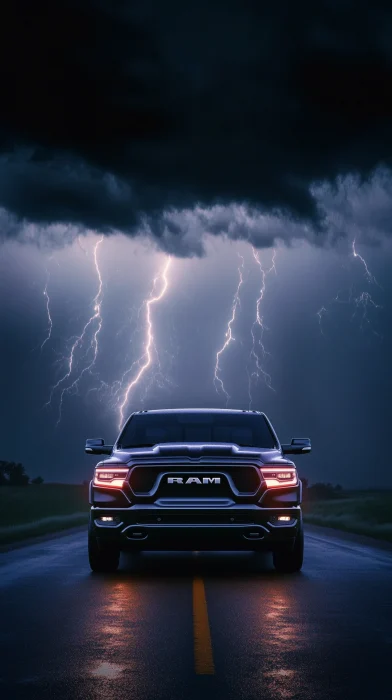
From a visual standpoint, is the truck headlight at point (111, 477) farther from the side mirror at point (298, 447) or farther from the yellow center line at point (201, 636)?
the side mirror at point (298, 447)

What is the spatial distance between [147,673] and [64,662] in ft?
2.04

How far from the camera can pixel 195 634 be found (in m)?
7.00

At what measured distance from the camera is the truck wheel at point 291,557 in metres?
10.8

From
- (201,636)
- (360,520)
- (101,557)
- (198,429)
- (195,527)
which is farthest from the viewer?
(360,520)

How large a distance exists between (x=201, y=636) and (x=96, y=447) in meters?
4.80

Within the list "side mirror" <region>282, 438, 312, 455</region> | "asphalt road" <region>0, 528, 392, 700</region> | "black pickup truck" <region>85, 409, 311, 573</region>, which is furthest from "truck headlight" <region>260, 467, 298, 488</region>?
"asphalt road" <region>0, 528, 392, 700</region>

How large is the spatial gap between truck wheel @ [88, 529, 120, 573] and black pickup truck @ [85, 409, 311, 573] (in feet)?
0.09

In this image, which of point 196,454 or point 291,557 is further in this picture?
point 291,557

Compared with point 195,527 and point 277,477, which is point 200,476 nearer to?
point 195,527

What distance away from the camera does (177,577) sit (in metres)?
10.9

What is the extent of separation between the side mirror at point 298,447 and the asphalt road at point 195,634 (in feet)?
4.78

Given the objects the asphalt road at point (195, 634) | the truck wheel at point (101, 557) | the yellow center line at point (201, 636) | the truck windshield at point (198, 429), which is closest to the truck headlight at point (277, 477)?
the asphalt road at point (195, 634)

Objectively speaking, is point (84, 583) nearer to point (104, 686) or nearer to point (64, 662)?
point (64, 662)

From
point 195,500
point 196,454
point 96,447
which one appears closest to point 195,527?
point 195,500
